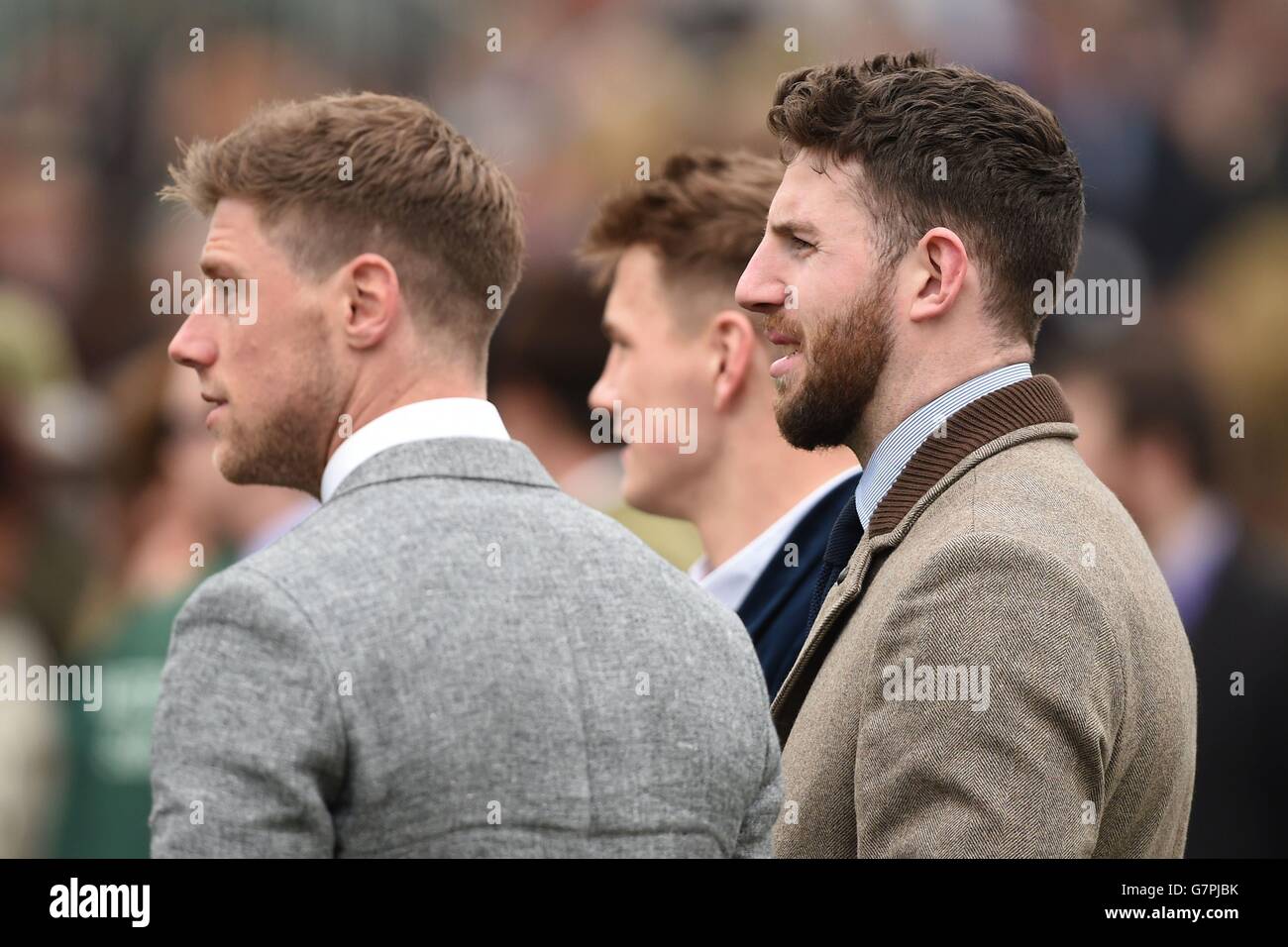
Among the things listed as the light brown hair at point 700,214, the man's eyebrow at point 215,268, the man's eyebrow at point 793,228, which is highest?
the light brown hair at point 700,214

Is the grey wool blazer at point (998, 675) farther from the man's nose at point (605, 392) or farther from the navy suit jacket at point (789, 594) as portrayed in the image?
the man's nose at point (605, 392)

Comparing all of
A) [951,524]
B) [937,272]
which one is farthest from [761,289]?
[951,524]

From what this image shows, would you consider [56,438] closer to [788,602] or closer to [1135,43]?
[788,602]

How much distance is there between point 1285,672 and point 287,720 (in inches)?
118

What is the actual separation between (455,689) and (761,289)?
97 centimetres

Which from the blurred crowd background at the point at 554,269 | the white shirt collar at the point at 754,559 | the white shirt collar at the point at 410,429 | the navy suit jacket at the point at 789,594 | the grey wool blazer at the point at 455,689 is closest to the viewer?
the grey wool blazer at the point at 455,689

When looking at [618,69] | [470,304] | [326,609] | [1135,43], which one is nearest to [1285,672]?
[470,304]

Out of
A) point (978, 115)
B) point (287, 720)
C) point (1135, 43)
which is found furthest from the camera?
point (1135, 43)

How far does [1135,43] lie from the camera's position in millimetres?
6910

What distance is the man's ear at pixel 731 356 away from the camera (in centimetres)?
322

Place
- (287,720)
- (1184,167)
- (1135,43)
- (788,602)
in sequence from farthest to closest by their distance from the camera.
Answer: (1135,43), (1184,167), (788,602), (287,720)

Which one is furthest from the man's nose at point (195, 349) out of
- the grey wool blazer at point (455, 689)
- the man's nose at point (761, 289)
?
the man's nose at point (761, 289)

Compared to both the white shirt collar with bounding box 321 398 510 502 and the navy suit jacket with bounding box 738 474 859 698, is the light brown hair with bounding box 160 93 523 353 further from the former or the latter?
the navy suit jacket with bounding box 738 474 859 698

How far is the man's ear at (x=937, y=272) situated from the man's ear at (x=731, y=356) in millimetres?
859
